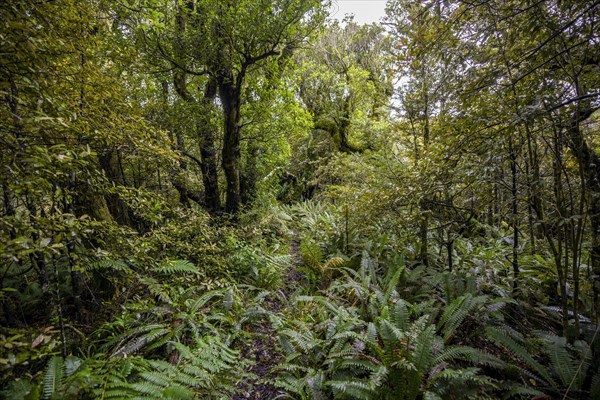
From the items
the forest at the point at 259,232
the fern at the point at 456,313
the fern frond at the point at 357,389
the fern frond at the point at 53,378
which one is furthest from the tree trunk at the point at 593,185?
the fern frond at the point at 53,378

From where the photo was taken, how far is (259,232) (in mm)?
5375

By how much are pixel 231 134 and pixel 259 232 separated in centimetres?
236

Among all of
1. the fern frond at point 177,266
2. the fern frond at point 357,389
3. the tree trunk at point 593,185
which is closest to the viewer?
the fern frond at point 357,389

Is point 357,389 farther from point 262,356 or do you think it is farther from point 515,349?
point 515,349

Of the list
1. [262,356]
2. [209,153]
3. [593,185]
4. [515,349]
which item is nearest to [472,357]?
[515,349]

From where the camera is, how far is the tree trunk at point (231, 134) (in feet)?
19.0

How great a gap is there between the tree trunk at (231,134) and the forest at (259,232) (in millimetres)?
72

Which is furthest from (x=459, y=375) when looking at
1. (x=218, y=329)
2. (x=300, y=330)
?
(x=218, y=329)

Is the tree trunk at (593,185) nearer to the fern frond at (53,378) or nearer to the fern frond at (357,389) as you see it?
the fern frond at (357,389)

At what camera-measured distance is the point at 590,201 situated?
244 centimetres

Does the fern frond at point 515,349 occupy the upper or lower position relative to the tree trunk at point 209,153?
lower

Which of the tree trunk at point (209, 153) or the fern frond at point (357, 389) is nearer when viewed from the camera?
the fern frond at point (357, 389)

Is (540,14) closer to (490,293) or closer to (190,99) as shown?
(490,293)

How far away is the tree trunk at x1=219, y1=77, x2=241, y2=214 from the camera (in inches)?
228
